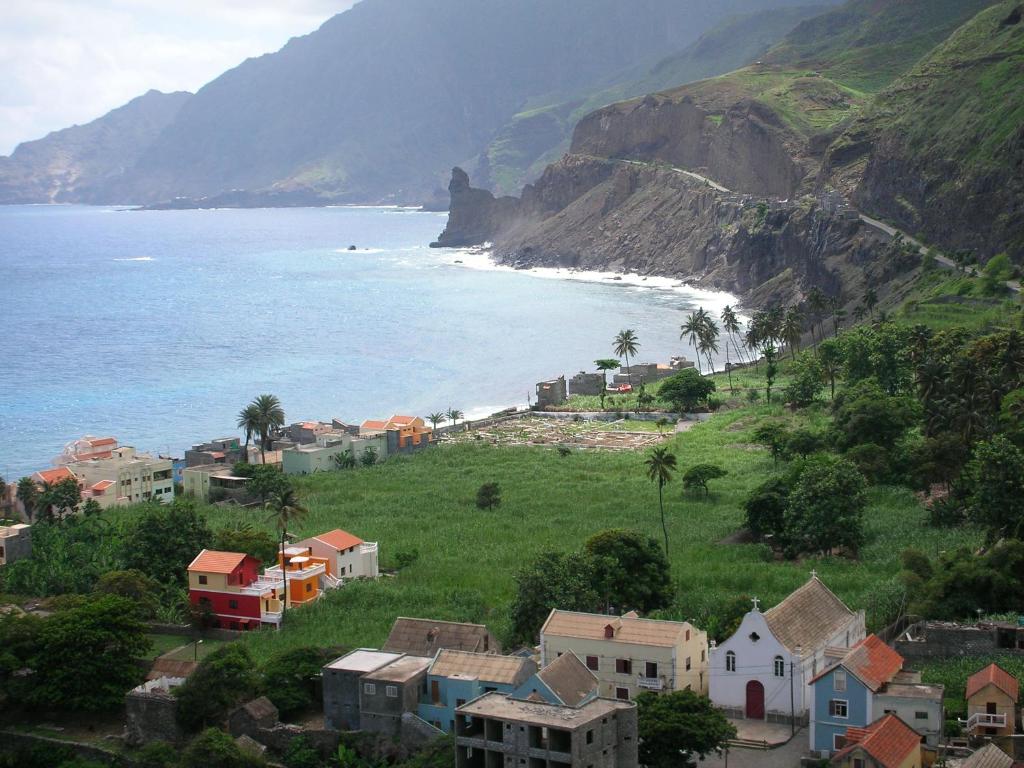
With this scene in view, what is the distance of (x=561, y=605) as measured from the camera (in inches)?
1769

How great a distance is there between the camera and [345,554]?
182 ft

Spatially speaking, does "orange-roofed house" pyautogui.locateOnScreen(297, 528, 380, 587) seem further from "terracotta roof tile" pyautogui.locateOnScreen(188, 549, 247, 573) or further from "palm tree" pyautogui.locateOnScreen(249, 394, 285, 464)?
"palm tree" pyautogui.locateOnScreen(249, 394, 285, 464)

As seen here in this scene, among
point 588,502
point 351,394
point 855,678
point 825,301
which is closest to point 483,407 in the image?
point 351,394

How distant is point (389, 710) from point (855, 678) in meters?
12.5

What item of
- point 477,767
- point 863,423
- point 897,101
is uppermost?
point 897,101

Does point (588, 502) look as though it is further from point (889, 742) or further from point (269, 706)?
point (889, 742)

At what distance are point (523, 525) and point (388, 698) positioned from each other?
25677mm

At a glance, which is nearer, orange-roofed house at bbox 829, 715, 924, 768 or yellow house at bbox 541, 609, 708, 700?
orange-roofed house at bbox 829, 715, 924, 768

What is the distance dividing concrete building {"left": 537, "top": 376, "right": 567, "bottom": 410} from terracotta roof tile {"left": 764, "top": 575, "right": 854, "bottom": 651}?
2551 inches

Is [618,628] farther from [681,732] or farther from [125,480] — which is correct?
[125,480]

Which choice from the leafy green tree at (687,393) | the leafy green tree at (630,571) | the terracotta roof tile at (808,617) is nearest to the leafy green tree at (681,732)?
the terracotta roof tile at (808,617)

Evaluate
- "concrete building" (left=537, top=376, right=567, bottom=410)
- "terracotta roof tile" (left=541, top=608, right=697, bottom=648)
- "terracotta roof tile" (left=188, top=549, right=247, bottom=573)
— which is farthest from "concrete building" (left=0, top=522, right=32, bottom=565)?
"concrete building" (left=537, top=376, right=567, bottom=410)

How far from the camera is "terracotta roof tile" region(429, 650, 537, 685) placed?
125 ft

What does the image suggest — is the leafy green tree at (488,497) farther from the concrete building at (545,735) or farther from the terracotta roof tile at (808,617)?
the concrete building at (545,735)
